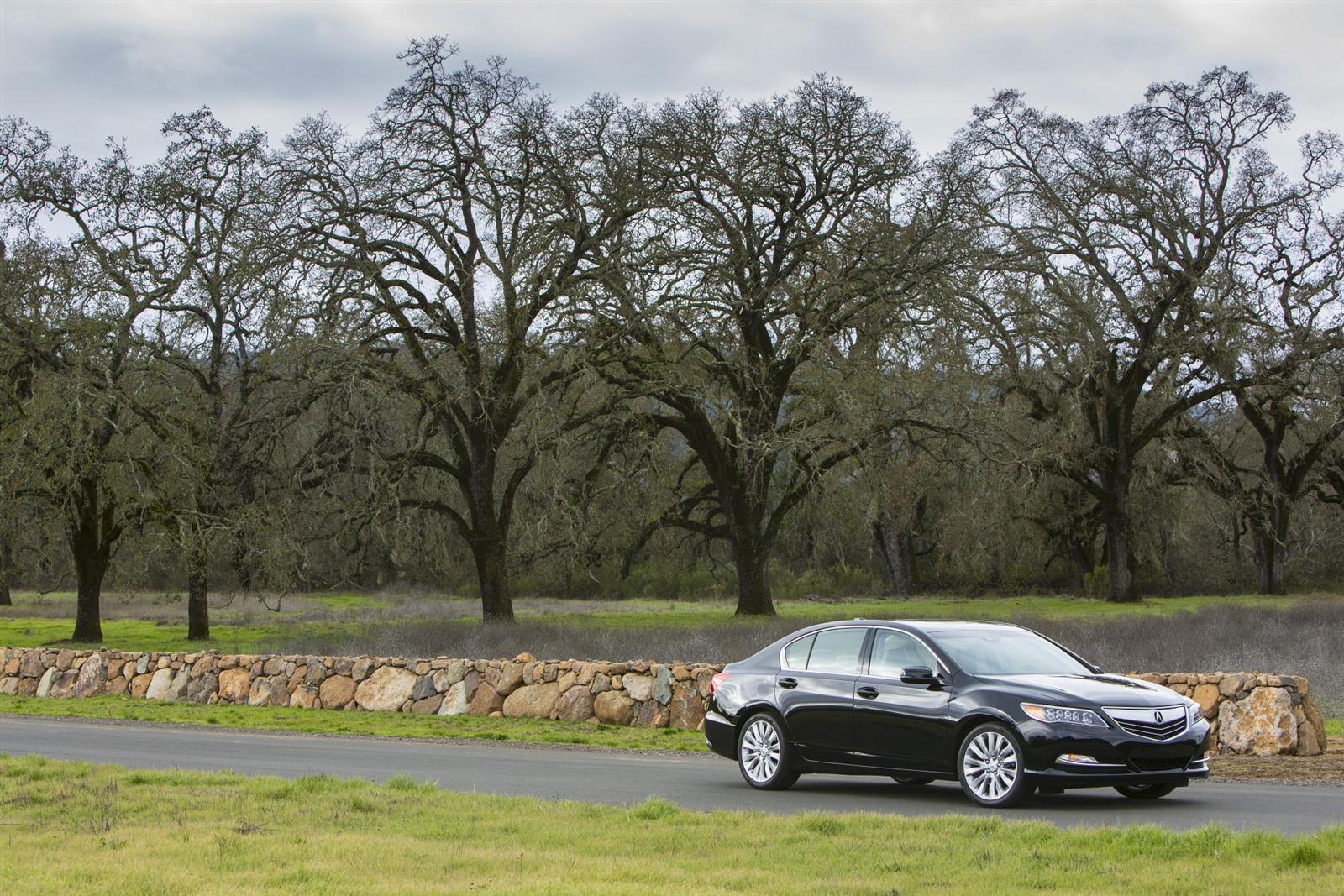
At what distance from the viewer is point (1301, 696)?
50.6ft

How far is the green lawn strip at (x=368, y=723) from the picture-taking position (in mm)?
18422

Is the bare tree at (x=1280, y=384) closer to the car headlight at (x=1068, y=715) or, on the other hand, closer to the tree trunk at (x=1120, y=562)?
the tree trunk at (x=1120, y=562)

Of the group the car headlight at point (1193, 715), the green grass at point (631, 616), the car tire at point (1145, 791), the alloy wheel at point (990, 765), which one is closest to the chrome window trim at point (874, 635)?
the alloy wheel at point (990, 765)

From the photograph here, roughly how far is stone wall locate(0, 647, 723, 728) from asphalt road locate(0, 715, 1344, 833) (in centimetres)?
259

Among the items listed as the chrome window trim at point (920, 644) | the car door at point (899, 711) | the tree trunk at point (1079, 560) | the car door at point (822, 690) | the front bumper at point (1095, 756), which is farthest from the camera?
the tree trunk at point (1079, 560)

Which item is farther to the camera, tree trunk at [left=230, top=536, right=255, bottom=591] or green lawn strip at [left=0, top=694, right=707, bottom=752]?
tree trunk at [left=230, top=536, right=255, bottom=591]

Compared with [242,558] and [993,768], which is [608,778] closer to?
[993,768]

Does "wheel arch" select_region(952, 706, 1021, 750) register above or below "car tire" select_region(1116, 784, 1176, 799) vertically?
above

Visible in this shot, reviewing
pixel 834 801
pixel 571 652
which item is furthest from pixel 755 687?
pixel 571 652

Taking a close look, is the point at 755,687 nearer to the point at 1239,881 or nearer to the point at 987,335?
the point at 1239,881

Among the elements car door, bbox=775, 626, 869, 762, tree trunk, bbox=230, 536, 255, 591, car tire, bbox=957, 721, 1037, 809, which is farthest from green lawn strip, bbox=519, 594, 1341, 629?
car tire, bbox=957, 721, 1037, 809

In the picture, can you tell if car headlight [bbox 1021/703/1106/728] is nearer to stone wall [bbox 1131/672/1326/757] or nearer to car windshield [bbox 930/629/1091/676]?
car windshield [bbox 930/629/1091/676]

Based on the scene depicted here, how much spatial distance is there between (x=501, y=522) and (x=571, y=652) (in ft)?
43.7

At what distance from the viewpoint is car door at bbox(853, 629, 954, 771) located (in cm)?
1189
